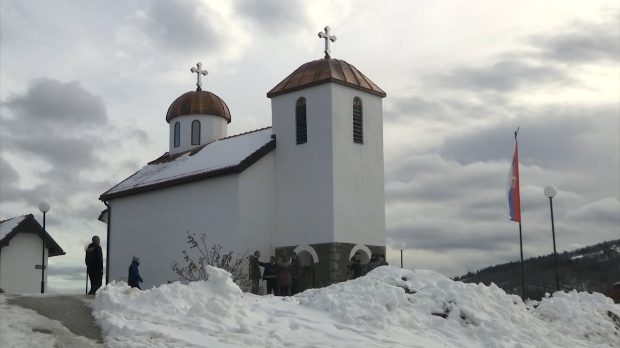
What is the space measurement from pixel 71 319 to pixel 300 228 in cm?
1472

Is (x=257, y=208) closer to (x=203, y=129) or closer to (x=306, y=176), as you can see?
(x=306, y=176)

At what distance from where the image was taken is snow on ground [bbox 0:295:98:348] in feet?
37.4

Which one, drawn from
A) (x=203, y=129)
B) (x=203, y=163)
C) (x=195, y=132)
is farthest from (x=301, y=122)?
(x=195, y=132)

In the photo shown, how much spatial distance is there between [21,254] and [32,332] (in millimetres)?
21302

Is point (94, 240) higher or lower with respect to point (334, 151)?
lower

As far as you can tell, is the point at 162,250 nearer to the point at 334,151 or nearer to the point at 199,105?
the point at 334,151

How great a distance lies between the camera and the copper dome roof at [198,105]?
3791cm

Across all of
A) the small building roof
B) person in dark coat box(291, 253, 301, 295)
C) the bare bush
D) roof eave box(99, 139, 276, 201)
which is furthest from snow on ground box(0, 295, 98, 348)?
the small building roof

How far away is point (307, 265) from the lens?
2742cm

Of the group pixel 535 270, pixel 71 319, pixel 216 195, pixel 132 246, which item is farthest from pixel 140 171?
pixel 535 270

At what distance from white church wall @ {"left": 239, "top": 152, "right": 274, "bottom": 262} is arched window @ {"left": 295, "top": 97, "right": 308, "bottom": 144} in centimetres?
149

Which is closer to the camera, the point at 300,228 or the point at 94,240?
the point at 94,240

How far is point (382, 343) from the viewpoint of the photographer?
13680mm

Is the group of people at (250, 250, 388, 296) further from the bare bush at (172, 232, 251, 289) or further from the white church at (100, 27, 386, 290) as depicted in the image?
the white church at (100, 27, 386, 290)
